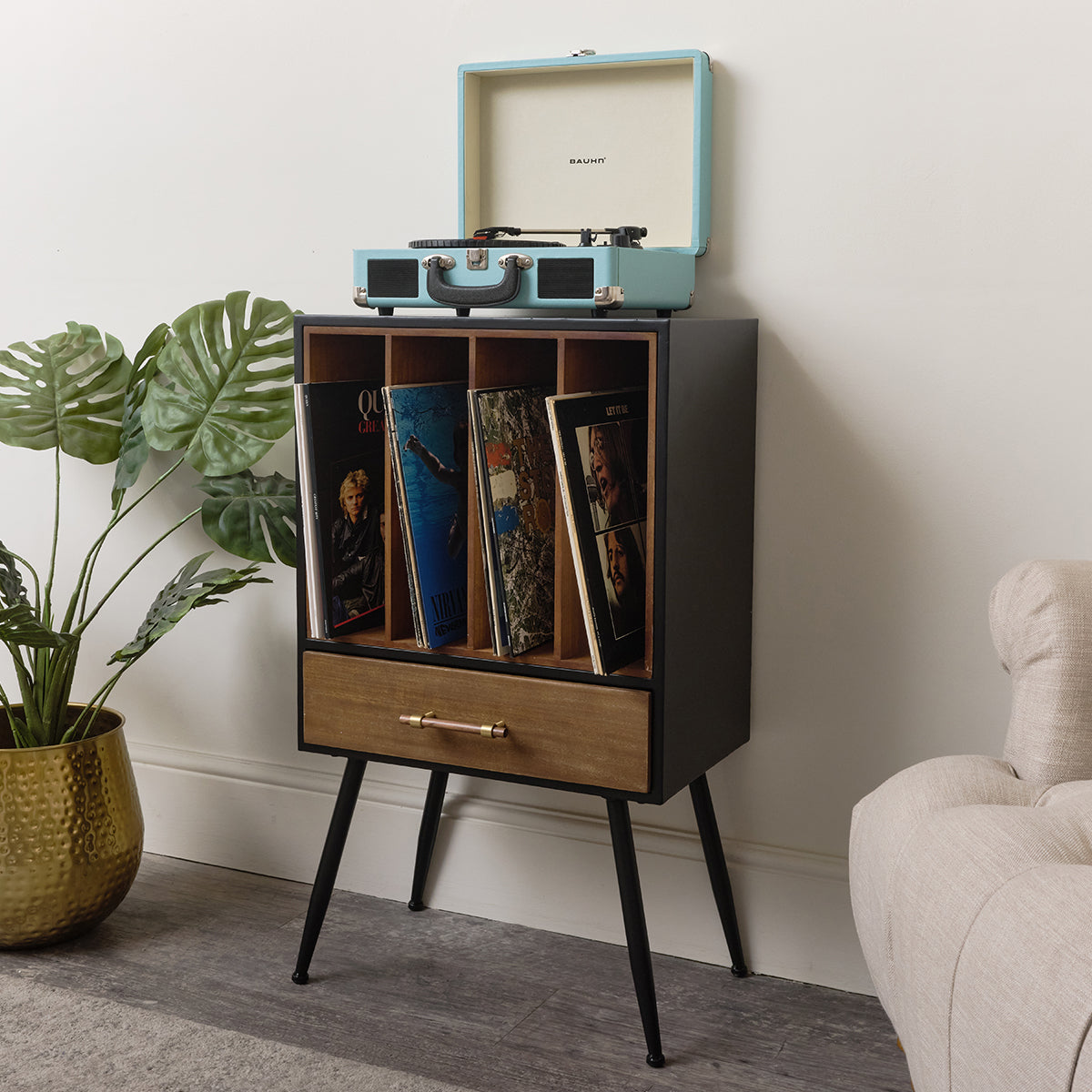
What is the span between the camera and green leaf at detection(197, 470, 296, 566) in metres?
1.95

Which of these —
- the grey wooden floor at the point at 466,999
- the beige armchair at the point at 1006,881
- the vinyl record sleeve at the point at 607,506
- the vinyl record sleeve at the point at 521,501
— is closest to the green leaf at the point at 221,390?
→ the vinyl record sleeve at the point at 521,501

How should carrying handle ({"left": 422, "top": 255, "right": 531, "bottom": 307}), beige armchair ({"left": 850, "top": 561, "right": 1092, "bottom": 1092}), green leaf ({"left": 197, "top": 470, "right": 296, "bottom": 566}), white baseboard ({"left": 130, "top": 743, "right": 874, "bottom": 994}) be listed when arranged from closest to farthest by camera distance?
beige armchair ({"left": 850, "top": 561, "right": 1092, "bottom": 1092})
carrying handle ({"left": 422, "top": 255, "right": 531, "bottom": 307})
white baseboard ({"left": 130, "top": 743, "right": 874, "bottom": 994})
green leaf ({"left": 197, "top": 470, "right": 296, "bottom": 566})

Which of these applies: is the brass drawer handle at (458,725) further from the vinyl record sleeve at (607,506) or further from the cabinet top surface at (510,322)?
the cabinet top surface at (510,322)

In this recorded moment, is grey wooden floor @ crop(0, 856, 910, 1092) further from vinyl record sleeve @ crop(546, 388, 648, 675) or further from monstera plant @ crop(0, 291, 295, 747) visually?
vinyl record sleeve @ crop(546, 388, 648, 675)

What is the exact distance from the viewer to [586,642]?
162 cm

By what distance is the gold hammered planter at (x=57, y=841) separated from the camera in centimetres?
182

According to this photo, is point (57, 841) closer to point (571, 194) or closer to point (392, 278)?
point (392, 278)

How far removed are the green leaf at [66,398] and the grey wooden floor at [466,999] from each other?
781 mm

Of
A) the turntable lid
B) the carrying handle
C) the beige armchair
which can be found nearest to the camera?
the beige armchair

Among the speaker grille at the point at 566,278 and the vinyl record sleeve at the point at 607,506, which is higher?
the speaker grille at the point at 566,278

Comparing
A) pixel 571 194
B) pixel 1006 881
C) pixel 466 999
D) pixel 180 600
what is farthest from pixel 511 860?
pixel 1006 881

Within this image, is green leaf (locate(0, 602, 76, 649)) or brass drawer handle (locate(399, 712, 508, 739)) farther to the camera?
green leaf (locate(0, 602, 76, 649))

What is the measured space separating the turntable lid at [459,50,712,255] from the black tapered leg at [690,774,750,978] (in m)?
0.77

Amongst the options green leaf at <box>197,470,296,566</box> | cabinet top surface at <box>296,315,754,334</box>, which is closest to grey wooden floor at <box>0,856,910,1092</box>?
green leaf at <box>197,470,296,566</box>
